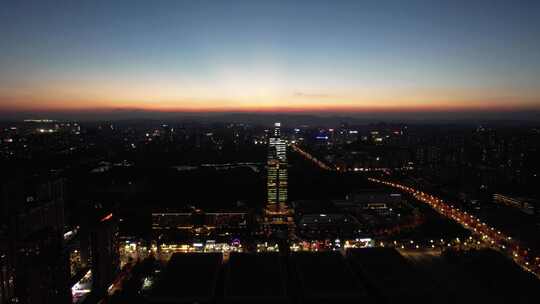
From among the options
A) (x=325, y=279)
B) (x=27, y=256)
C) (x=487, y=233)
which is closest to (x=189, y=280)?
(x=325, y=279)

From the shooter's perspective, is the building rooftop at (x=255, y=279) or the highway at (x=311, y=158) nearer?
the building rooftop at (x=255, y=279)

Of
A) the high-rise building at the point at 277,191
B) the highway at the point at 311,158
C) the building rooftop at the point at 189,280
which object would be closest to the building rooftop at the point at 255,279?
the building rooftop at the point at 189,280

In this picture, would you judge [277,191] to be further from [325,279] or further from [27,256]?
[27,256]

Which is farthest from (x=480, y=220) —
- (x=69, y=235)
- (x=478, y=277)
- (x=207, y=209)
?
(x=69, y=235)

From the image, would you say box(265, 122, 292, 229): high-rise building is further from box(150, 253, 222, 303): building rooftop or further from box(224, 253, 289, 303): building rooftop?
box(150, 253, 222, 303): building rooftop

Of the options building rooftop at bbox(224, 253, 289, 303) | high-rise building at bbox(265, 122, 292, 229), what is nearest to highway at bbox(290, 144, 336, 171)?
high-rise building at bbox(265, 122, 292, 229)

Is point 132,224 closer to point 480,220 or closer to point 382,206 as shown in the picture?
point 382,206

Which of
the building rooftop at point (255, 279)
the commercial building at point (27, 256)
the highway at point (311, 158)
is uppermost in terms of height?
the commercial building at point (27, 256)

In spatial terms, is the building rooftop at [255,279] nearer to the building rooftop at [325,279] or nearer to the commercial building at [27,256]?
the building rooftop at [325,279]
